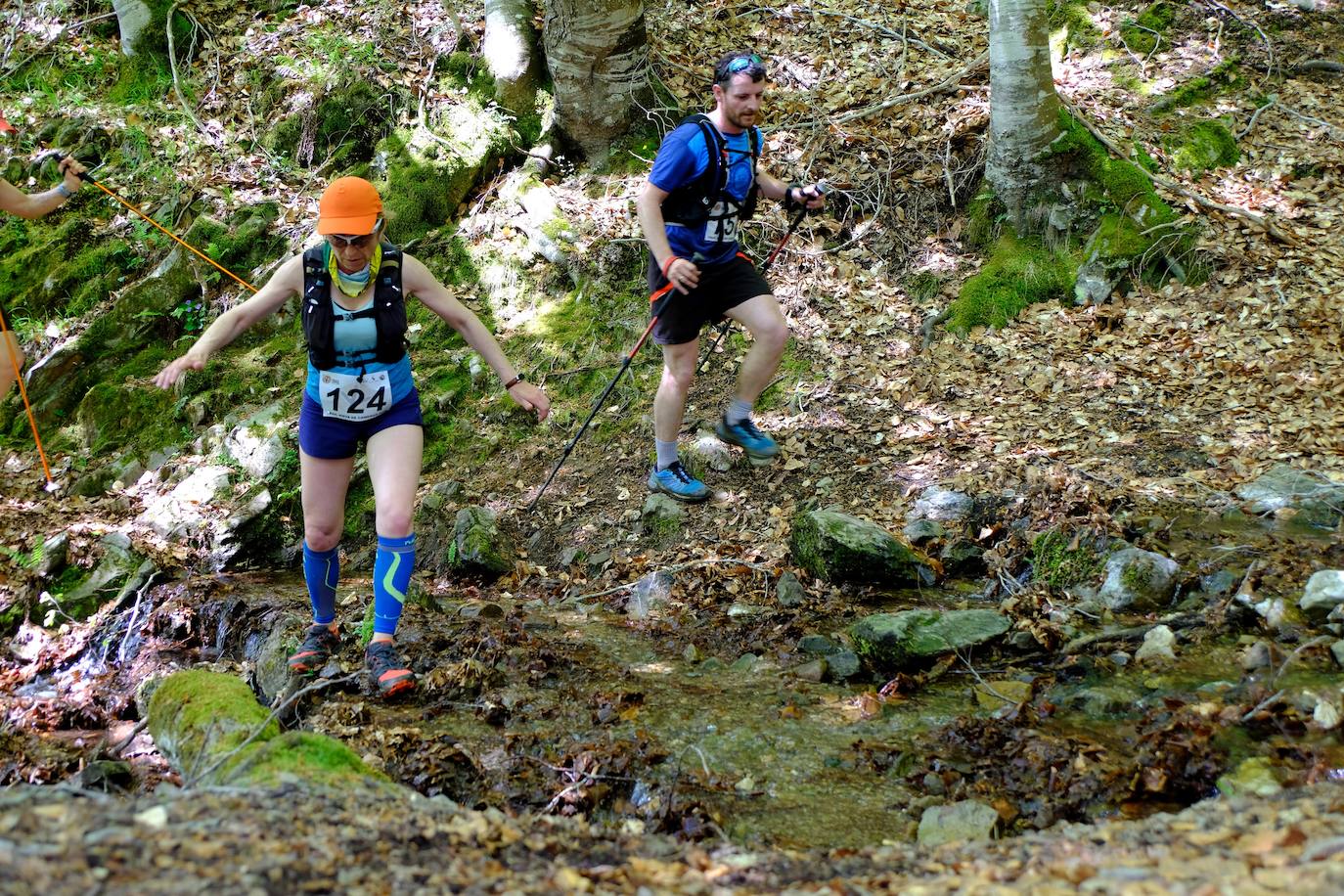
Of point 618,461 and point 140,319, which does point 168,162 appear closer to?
point 140,319

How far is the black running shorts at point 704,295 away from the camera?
228 inches

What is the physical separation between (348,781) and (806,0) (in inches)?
370

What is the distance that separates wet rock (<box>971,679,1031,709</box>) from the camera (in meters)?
3.99

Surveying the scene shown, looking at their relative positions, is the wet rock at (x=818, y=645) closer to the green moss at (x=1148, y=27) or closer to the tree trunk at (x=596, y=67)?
the tree trunk at (x=596, y=67)

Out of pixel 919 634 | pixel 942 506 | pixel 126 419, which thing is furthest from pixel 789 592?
pixel 126 419

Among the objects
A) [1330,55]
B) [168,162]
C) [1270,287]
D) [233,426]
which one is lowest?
[233,426]

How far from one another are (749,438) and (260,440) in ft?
13.8

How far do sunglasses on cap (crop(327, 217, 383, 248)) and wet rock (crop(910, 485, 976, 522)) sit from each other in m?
3.52

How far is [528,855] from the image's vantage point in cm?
258

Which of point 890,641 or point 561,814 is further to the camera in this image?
point 890,641

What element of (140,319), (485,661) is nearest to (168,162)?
(140,319)

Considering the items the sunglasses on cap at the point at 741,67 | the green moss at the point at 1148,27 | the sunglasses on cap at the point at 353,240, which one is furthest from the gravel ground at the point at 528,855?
the green moss at the point at 1148,27

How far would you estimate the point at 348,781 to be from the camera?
117 inches

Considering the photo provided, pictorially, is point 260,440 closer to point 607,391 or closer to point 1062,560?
point 607,391
